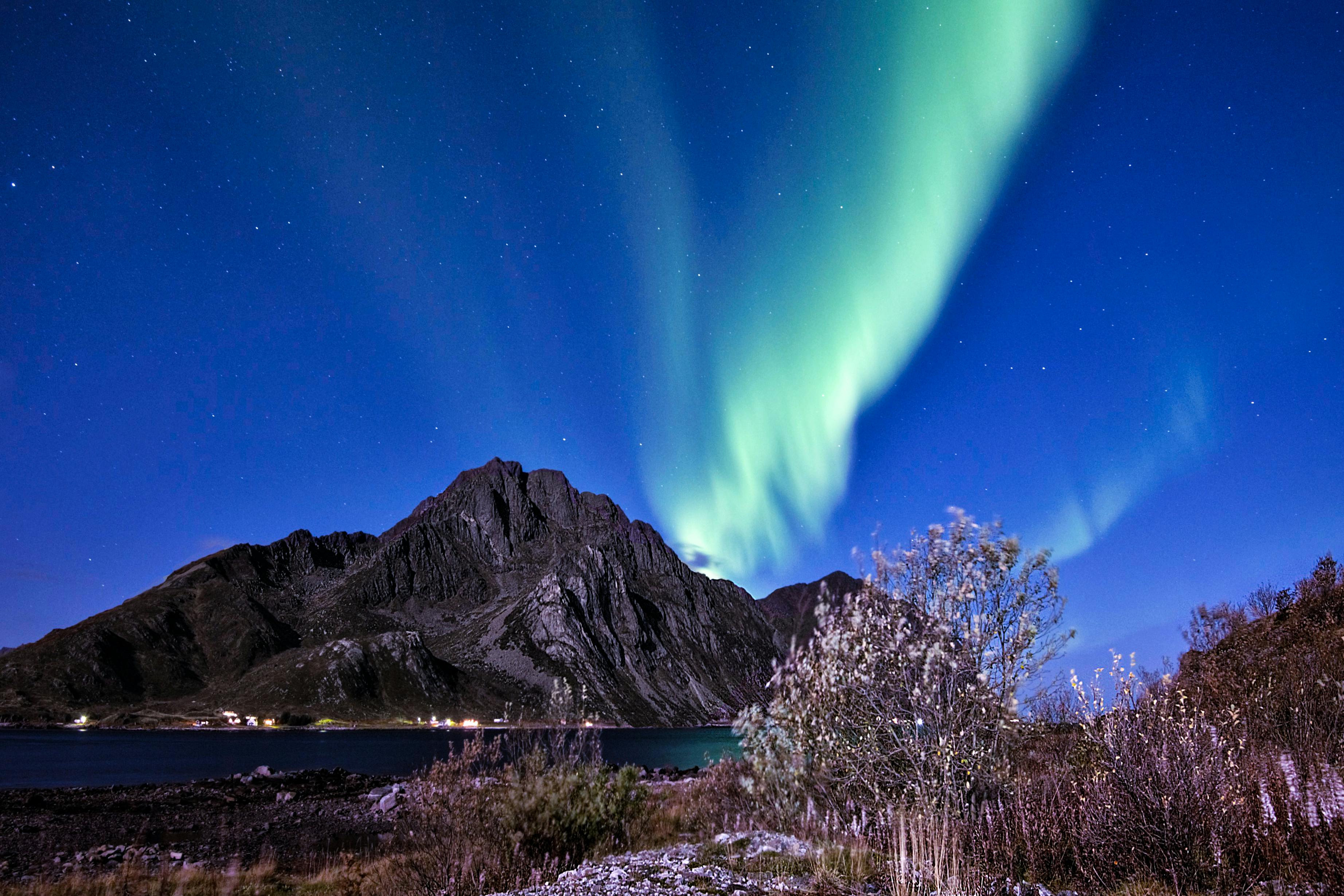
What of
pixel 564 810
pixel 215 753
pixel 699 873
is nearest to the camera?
pixel 699 873

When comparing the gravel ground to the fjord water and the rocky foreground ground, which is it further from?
the rocky foreground ground

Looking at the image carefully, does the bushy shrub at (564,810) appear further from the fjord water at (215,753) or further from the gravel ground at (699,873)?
the fjord water at (215,753)

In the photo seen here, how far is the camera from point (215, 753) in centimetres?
10894

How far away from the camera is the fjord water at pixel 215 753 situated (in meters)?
70.2

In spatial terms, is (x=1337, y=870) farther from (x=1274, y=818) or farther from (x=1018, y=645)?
(x=1018, y=645)

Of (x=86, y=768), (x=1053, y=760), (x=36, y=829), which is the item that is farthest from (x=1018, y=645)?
(x=86, y=768)

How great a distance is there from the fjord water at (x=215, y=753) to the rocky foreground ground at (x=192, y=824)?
5.25 meters

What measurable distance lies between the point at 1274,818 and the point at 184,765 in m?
108

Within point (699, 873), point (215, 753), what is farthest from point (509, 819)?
A: point (215, 753)

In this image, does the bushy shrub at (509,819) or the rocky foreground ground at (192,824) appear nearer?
the bushy shrub at (509,819)

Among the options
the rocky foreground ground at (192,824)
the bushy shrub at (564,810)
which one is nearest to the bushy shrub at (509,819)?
the bushy shrub at (564,810)

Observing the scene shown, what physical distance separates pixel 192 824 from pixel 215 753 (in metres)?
94.0

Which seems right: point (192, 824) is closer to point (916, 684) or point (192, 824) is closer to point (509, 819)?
point (509, 819)

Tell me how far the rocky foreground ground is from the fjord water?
5245mm
